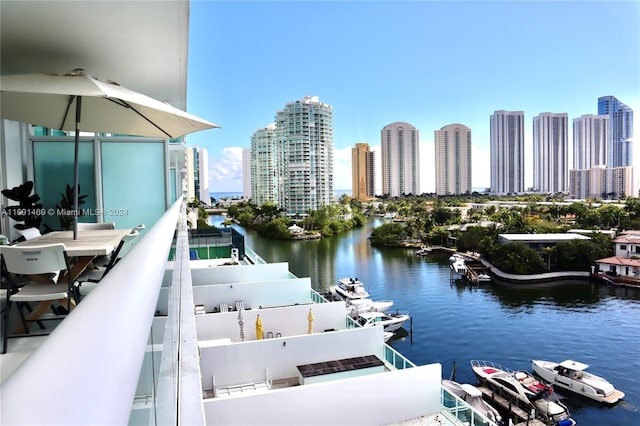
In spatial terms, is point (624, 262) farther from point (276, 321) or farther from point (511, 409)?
point (276, 321)

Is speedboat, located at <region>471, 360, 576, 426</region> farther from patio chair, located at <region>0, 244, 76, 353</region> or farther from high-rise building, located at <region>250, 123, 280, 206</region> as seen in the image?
high-rise building, located at <region>250, 123, 280, 206</region>

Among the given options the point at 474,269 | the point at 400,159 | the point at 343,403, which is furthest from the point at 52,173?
the point at 400,159

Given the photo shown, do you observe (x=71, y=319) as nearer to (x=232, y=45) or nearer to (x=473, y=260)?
(x=473, y=260)

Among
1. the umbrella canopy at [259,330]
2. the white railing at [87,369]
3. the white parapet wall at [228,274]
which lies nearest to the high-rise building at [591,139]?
the white parapet wall at [228,274]

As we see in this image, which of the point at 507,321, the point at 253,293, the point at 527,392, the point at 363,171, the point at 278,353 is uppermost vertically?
the point at 363,171

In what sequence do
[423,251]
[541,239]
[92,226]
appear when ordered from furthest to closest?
[423,251]
[541,239]
[92,226]

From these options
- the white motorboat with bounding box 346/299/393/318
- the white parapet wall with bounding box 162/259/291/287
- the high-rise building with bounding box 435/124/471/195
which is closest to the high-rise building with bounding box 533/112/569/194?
the high-rise building with bounding box 435/124/471/195

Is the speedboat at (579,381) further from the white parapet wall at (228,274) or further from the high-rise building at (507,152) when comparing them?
the high-rise building at (507,152)
